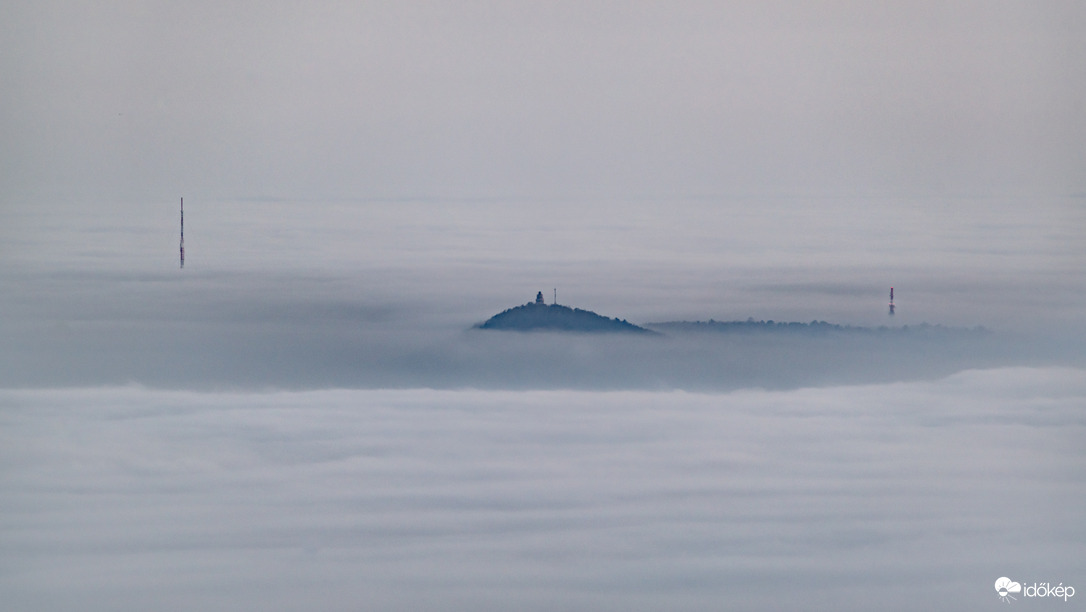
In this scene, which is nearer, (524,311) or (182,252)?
(182,252)

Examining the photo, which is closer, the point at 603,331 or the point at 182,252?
the point at 182,252

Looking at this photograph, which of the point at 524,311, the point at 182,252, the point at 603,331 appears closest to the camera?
the point at 182,252

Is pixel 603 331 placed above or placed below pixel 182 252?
below

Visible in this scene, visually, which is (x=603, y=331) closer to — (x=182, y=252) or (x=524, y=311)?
(x=524, y=311)

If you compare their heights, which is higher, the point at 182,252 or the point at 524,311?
the point at 182,252

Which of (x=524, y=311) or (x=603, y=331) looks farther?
(x=603, y=331)

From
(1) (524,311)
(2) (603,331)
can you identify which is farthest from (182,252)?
(2) (603,331)

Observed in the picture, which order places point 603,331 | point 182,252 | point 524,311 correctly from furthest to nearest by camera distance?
point 603,331
point 524,311
point 182,252
